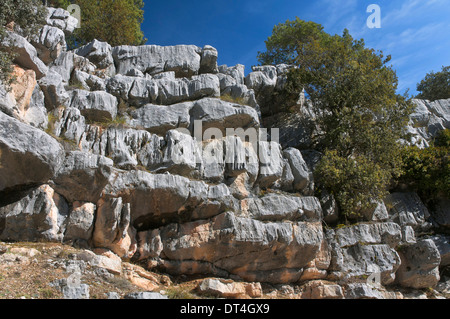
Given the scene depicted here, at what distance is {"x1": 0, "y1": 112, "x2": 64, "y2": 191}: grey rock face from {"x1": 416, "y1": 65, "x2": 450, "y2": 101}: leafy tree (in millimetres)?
36937

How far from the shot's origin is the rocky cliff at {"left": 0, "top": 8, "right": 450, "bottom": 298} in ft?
45.8

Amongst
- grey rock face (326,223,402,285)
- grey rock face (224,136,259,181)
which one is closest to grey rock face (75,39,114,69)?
grey rock face (224,136,259,181)

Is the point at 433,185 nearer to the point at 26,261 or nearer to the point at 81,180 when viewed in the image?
the point at 81,180

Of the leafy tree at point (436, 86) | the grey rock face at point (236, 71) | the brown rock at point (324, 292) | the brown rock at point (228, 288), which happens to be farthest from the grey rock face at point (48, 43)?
the leafy tree at point (436, 86)

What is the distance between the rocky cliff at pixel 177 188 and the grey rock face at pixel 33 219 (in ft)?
0.12

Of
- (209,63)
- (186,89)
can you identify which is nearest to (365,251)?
(186,89)

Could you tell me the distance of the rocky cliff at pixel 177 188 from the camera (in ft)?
45.8

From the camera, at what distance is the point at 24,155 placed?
12.4m

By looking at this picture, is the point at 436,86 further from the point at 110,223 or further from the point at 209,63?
the point at 110,223

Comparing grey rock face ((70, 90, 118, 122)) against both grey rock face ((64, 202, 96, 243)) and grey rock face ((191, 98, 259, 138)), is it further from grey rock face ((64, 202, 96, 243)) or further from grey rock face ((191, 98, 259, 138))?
grey rock face ((64, 202, 96, 243))

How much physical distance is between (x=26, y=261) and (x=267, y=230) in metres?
9.77

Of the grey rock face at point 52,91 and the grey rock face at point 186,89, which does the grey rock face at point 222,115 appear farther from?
the grey rock face at point 52,91
